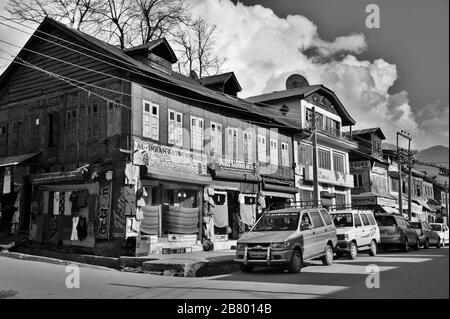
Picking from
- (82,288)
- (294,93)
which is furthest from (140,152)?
(294,93)

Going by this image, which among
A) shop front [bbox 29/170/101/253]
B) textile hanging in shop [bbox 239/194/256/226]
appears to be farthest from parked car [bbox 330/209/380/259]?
shop front [bbox 29/170/101/253]

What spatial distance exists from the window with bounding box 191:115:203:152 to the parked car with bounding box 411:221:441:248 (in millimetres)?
13436

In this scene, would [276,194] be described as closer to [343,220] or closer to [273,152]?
[273,152]

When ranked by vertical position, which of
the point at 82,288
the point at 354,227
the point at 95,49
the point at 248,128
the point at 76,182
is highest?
the point at 95,49

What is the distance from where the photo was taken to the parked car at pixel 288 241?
13156mm

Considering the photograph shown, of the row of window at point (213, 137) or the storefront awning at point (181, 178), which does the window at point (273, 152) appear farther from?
the storefront awning at point (181, 178)

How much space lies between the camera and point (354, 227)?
60.9 ft

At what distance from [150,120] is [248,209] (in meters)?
8.63

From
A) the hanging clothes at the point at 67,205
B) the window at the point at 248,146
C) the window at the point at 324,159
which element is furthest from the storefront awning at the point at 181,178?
the window at the point at 324,159

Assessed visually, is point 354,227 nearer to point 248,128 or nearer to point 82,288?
point 248,128

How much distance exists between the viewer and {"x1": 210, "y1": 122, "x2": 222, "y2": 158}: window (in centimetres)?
Answer: 2355

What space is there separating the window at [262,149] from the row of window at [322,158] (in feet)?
17.0

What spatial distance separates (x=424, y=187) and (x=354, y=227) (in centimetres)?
5445
